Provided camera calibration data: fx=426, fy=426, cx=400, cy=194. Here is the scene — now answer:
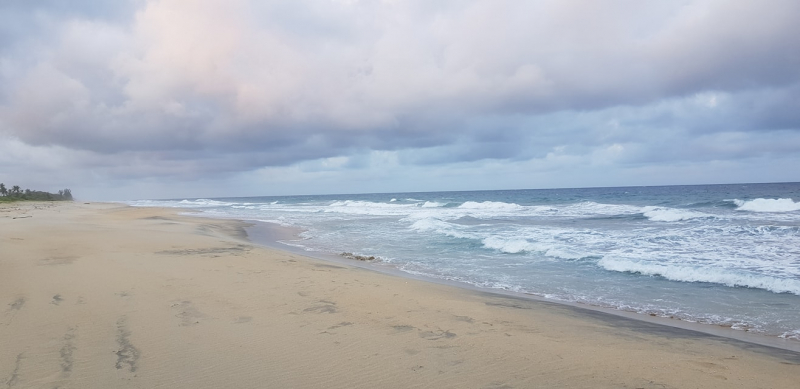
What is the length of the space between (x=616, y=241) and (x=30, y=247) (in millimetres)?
19334

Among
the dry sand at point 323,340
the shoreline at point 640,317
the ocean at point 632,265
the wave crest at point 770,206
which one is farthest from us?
the wave crest at point 770,206

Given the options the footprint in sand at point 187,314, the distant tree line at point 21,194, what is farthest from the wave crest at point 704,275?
the distant tree line at point 21,194

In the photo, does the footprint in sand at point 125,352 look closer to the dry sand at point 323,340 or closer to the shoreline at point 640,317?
the dry sand at point 323,340

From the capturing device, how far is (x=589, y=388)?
13.5 ft

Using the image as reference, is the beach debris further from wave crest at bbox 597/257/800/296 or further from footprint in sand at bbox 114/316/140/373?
footprint in sand at bbox 114/316/140/373

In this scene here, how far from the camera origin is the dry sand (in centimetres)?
427

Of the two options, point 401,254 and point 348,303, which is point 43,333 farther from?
point 401,254

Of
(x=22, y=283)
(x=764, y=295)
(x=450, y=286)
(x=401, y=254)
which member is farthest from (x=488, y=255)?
(x=22, y=283)

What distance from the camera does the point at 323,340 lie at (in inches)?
209

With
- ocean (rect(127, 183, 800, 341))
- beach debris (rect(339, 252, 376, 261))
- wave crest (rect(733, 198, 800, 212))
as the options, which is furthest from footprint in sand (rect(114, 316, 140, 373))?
wave crest (rect(733, 198, 800, 212))

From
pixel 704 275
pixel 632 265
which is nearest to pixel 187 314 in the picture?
pixel 632 265

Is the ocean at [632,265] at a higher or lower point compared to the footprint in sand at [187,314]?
lower

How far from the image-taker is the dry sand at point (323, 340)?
427 cm

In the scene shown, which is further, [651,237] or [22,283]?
[651,237]
